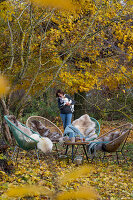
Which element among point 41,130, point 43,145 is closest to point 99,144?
point 43,145

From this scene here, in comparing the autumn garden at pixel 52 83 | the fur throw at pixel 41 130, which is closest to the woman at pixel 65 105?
the autumn garden at pixel 52 83

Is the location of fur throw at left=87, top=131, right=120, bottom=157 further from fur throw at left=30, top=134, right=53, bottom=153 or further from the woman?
the woman

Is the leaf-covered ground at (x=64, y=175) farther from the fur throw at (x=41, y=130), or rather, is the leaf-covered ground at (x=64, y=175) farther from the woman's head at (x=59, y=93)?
the woman's head at (x=59, y=93)

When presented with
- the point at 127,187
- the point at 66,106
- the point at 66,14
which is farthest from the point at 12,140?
the point at 66,14

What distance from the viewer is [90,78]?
368 inches

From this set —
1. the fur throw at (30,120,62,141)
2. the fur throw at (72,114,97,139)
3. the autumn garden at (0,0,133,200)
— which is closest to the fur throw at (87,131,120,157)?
the autumn garden at (0,0,133,200)

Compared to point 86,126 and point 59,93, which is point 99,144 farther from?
point 59,93

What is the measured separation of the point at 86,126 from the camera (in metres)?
6.78

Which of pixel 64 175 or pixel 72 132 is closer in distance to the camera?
pixel 64 175

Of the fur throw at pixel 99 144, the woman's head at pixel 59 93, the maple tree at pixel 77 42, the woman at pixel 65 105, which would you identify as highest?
the maple tree at pixel 77 42

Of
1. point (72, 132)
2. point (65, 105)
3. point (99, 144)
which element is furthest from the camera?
point (65, 105)

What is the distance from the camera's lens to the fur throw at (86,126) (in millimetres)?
6453

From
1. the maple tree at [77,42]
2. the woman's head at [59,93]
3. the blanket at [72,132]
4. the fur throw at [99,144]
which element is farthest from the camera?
the maple tree at [77,42]

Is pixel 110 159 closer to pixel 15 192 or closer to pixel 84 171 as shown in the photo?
pixel 84 171
